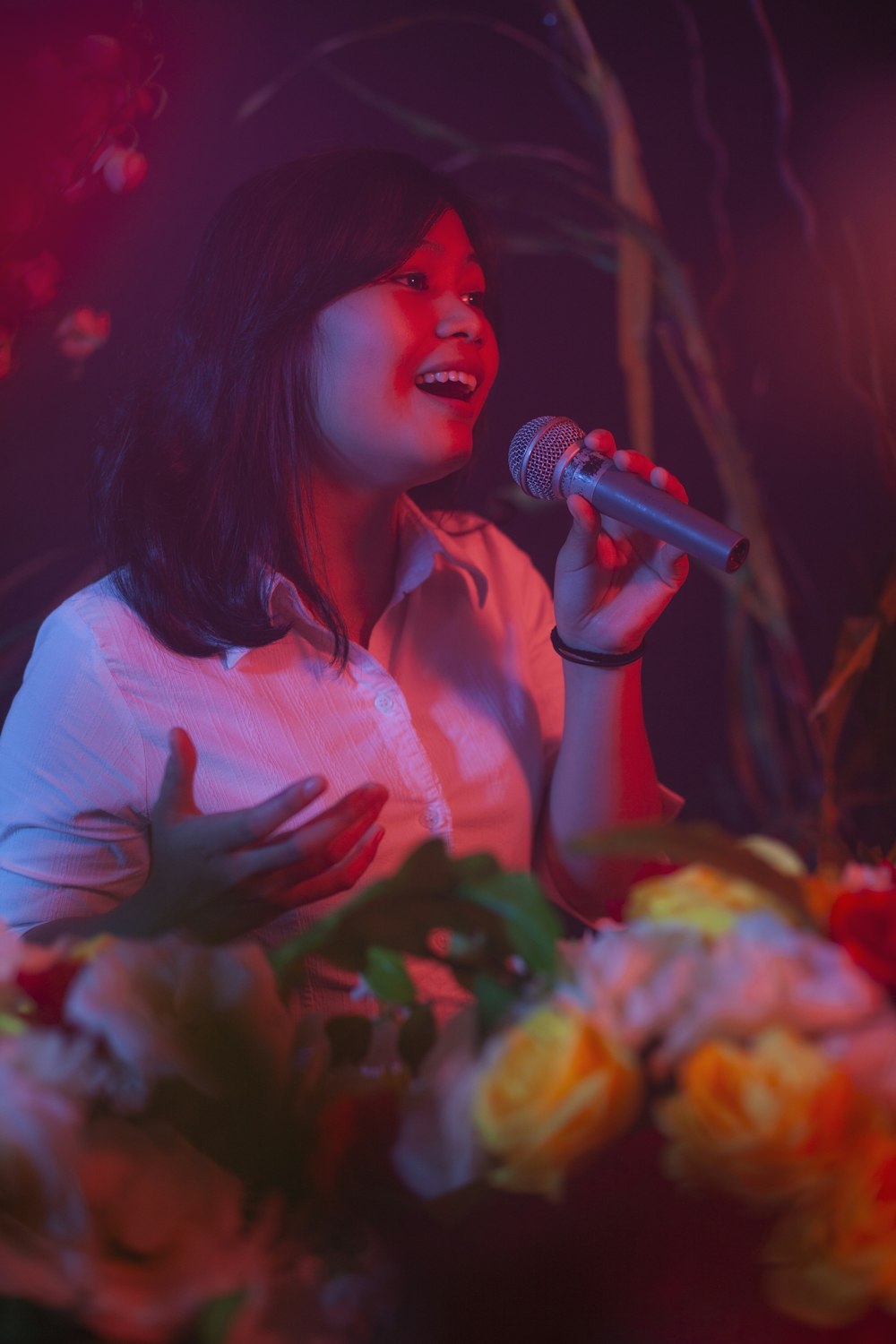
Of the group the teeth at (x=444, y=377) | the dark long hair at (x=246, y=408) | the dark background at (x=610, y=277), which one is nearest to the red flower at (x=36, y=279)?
the dark background at (x=610, y=277)

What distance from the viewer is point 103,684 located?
101 centimetres

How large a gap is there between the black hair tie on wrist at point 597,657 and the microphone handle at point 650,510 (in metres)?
0.21

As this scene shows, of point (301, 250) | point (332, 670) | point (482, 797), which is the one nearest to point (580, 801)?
point (482, 797)

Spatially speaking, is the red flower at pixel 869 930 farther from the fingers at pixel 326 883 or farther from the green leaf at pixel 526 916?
the fingers at pixel 326 883

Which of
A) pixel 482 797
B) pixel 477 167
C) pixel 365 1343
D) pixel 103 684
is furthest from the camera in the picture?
pixel 477 167

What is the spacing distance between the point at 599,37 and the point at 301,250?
0.60 m

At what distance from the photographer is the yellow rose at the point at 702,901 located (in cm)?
36

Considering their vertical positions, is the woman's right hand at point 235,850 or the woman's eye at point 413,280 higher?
the woman's eye at point 413,280

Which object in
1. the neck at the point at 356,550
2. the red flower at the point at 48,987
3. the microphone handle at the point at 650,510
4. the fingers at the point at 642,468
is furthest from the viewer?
the neck at the point at 356,550

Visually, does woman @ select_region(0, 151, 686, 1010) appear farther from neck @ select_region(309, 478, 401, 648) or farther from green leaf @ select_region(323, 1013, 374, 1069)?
green leaf @ select_region(323, 1013, 374, 1069)

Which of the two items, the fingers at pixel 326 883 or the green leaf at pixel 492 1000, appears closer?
the green leaf at pixel 492 1000

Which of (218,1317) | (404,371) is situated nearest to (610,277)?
(404,371)

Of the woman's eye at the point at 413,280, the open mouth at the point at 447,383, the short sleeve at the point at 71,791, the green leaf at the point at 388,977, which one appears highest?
the woman's eye at the point at 413,280

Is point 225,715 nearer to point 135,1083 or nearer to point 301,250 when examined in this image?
point 301,250
